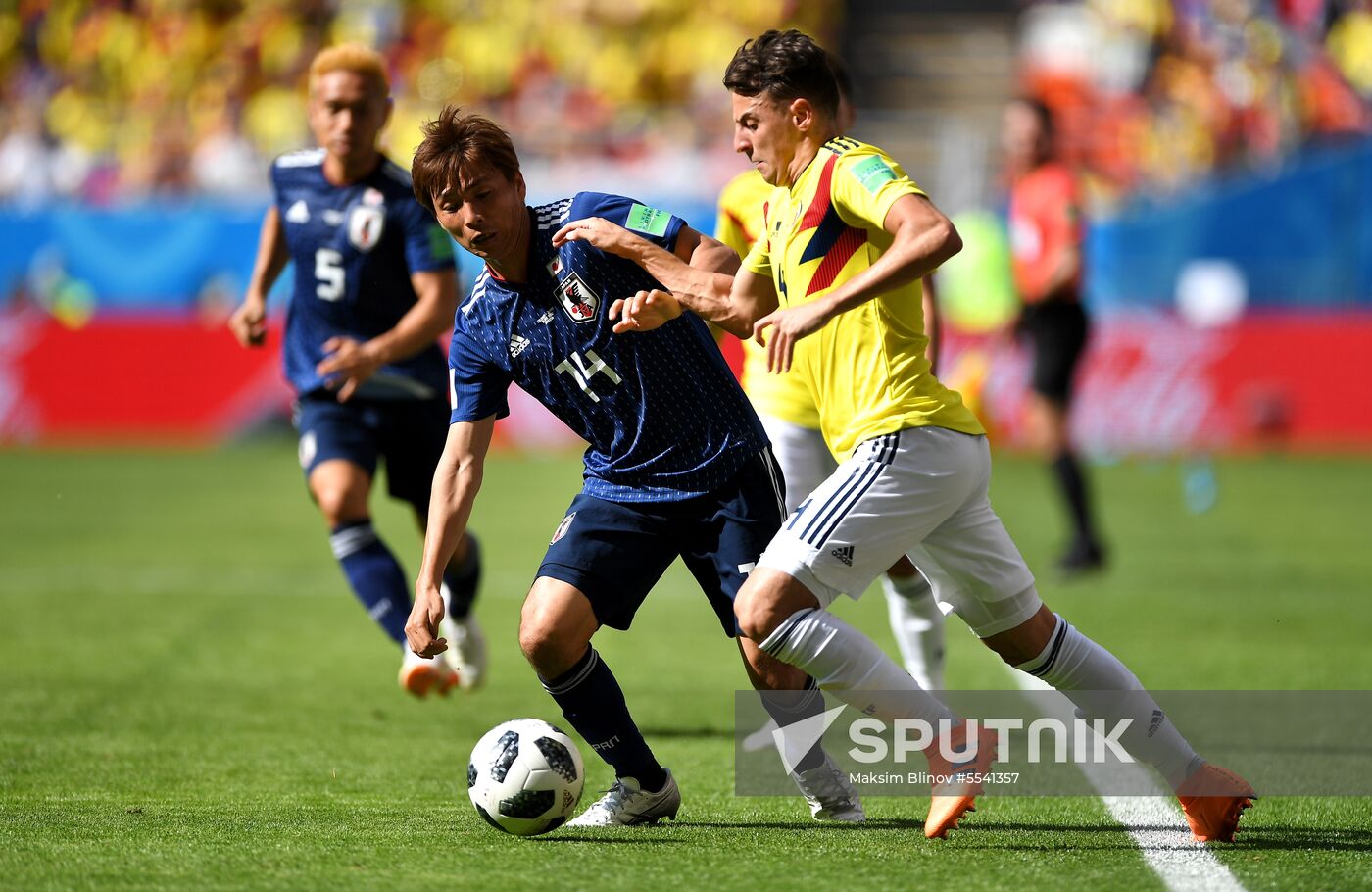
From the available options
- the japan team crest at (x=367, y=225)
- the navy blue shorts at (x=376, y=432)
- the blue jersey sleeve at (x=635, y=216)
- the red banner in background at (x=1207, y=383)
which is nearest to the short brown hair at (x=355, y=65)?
the japan team crest at (x=367, y=225)

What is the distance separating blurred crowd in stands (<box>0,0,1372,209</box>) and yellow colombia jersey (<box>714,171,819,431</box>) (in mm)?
13595

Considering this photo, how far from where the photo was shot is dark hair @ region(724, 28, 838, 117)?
4.32 m

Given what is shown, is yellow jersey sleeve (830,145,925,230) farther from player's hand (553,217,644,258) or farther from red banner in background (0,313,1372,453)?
red banner in background (0,313,1372,453)

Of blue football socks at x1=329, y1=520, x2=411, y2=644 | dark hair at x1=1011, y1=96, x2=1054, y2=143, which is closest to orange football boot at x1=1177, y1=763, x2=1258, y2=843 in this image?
blue football socks at x1=329, y1=520, x2=411, y2=644

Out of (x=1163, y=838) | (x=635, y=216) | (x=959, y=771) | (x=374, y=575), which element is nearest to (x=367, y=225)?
(x=374, y=575)

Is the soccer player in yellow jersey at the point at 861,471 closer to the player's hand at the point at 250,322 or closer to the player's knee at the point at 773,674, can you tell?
the player's knee at the point at 773,674

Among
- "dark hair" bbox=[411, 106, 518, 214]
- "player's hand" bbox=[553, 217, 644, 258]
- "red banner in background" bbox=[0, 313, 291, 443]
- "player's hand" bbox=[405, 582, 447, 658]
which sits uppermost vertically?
"dark hair" bbox=[411, 106, 518, 214]

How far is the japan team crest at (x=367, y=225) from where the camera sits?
675cm

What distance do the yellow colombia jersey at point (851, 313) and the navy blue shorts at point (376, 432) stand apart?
274 cm

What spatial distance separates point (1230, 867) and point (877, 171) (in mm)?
1941

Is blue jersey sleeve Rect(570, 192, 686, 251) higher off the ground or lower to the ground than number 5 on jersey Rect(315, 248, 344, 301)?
higher

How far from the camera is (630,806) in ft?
15.6

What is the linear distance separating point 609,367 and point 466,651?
9.45ft

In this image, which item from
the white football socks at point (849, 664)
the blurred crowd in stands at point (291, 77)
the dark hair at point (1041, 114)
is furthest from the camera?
the blurred crowd in stands at point (291, 77)
